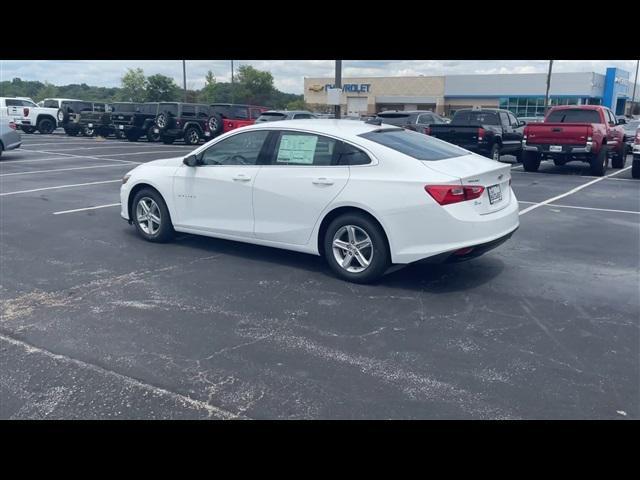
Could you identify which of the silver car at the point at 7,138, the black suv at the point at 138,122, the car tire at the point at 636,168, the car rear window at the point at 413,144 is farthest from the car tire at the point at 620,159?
the black suv at the point at 138,122

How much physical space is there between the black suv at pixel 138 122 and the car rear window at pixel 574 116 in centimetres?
1771

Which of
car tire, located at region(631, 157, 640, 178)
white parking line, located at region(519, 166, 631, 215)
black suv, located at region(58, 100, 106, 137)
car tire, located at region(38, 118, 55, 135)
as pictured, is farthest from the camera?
car tire, located at region(38, 118, 55, 135)

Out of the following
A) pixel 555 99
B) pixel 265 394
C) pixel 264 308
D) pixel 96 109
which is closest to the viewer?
pixel 265 394

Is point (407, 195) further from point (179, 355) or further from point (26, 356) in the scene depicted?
point (26, 356)

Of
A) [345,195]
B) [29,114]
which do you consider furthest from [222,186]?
[29,114]

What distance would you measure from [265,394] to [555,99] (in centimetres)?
6236

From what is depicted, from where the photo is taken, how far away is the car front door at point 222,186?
21.7 ft

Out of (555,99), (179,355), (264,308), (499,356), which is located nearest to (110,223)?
(264,308)

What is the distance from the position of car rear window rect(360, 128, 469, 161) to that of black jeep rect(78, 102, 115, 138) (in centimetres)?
2584

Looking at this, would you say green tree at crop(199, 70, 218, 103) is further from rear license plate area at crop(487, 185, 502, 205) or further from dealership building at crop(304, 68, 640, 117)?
rear license plate area at crop(487, 185, 502, 205)

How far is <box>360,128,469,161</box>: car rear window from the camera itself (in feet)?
19.6

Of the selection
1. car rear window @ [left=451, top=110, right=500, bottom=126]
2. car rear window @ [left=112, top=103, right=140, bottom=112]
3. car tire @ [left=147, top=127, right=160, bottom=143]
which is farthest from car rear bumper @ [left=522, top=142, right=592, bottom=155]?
car rear window @ [left=112, top=103, right=140, bottom=112]

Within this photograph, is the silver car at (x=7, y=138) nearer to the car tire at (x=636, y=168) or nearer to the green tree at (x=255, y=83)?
the car tire at (x=636, y=168)

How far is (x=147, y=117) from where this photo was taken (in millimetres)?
27703
